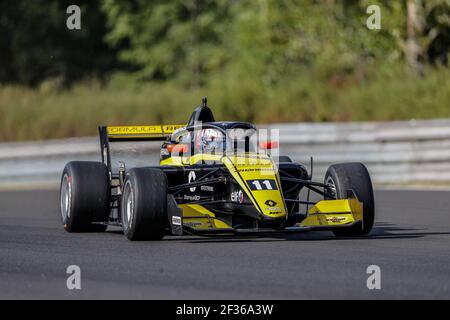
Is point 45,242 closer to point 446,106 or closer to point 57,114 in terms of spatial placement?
point 446,106

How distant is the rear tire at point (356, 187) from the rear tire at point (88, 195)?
95.0 inches

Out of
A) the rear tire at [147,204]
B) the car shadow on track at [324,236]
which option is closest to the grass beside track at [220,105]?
the car shadow on track at [324,236]

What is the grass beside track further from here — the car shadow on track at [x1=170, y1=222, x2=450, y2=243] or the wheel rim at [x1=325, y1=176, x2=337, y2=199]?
the wheel rim at [x1=325, y1=176, x2=337, y2=199]

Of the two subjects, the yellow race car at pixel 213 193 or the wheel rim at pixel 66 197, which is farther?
the wheel rim at pixel 66 197

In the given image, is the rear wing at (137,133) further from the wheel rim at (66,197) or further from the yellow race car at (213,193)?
the wheel rim at (66,197)

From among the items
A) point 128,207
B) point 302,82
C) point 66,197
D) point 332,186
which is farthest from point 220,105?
point 128,207

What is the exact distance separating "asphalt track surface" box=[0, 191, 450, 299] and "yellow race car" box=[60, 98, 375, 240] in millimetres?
182


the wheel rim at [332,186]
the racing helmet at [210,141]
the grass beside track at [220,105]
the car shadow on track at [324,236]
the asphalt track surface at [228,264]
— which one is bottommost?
the asphalt track surface at [228,264]

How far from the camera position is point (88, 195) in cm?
1270

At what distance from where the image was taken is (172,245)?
1130cm

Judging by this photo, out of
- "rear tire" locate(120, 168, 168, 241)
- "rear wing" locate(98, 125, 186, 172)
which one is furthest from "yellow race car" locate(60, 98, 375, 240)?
"rear wing" locate(98, 125, 186, 172)

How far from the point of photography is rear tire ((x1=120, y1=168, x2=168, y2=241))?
36.8ft

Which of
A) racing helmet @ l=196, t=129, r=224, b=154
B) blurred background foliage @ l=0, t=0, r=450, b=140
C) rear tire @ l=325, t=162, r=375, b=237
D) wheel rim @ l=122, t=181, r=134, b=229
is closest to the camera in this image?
wheel rim @ l=122, t=181, r=134, b=229

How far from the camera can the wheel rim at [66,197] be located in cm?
1310
